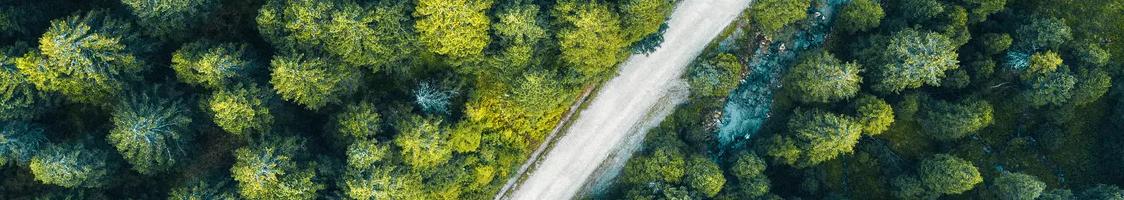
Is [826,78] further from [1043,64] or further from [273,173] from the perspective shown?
[273,173]

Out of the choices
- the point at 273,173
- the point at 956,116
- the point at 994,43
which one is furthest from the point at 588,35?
the point at 994,43

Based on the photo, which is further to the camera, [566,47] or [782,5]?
[782,5]

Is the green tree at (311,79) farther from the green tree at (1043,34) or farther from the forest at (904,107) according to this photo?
the green tree at (1043,34)

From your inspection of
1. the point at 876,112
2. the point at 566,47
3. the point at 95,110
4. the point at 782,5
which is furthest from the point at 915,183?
the point at 95,110

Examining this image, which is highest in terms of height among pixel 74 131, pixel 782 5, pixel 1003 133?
pixel 782 5

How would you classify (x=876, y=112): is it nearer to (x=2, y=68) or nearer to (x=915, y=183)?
A: (x=915, y=183)

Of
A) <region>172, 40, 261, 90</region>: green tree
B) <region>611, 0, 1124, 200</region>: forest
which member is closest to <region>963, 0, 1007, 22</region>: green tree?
<region>611, 0, 1124, 200</region>: forest

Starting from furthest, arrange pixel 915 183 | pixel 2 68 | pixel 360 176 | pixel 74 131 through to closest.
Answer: pixel 915 183 → pixel 74 131 → pixel 360 176 → pixel 2 68

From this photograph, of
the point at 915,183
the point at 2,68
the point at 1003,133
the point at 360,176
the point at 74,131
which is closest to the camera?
the point at 2,68

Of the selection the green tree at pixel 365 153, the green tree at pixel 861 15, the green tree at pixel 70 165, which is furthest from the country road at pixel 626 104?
the green tree at pixel 70 165
